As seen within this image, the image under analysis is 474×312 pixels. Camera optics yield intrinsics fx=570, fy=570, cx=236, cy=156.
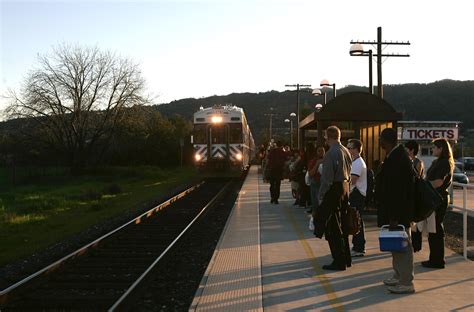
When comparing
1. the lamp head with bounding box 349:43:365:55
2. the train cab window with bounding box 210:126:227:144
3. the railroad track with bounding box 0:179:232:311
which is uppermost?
the lamp head with bounding box 349:43:365:55

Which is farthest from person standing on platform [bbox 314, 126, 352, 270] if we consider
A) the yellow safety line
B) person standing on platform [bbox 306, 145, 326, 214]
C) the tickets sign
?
the tickets sign

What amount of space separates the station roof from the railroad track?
177 inches

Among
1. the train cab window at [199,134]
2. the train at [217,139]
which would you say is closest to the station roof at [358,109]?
the train at [217,139]

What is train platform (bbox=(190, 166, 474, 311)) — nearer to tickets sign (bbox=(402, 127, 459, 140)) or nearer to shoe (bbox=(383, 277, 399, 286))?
shoe (bbox=(383, 277, 399, 286))

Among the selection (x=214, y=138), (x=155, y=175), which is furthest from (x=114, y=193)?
(x=155, y=175)

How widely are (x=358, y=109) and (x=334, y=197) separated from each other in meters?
6.29

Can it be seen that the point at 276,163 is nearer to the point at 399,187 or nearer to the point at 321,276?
the point at 321,276

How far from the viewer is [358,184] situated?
8.86 m

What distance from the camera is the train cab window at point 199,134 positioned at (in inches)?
1201

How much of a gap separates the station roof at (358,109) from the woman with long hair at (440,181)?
5.41 m

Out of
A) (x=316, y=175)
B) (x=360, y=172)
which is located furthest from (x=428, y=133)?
(x=360, y=172)

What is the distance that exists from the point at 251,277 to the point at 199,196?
1570 centimetres

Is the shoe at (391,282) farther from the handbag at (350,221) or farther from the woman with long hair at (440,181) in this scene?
the woman with long hair at (440,181)

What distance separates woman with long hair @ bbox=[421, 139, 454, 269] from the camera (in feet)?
25.5
